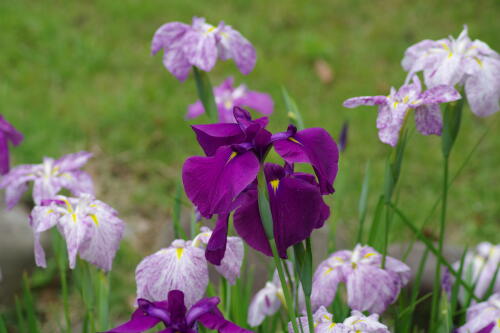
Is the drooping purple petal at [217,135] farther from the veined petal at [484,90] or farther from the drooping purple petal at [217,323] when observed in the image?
the veined petal at [484,90]

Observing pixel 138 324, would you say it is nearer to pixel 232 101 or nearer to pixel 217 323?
pixel 217 323

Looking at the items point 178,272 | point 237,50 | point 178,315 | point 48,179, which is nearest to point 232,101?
point 237,50

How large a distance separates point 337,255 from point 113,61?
114 inches

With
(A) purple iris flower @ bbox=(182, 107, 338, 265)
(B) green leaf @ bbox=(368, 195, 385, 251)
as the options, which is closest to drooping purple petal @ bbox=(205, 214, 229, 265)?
(A) purple iris flower @ bbox=(182, 107, 338, 265)

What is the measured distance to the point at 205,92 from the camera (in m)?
1.26

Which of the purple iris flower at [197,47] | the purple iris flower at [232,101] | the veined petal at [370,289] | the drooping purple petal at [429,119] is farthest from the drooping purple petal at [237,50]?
the veined petal at [370,289]

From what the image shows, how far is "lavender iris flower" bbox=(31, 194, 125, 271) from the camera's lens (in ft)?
3.23

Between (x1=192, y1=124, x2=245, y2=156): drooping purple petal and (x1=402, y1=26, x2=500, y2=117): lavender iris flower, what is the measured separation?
456 millimetres

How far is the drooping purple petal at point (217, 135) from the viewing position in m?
0.82

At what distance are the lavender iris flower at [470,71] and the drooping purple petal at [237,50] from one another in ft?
1.08

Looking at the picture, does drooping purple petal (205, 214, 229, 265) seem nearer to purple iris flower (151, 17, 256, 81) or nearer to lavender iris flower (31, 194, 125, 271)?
lavender iris flower (31, 194, 125, 271)

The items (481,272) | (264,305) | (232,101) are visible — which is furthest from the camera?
(232,101)

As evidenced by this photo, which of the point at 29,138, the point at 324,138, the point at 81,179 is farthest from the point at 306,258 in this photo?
the point at 29,138

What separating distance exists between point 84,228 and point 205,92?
0.40m
